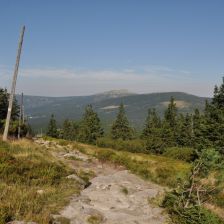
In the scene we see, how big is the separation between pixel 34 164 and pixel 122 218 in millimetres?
6620

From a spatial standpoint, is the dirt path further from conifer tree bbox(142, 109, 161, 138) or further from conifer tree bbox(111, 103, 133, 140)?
conifer tree bbox(111, 103, 133, 140)

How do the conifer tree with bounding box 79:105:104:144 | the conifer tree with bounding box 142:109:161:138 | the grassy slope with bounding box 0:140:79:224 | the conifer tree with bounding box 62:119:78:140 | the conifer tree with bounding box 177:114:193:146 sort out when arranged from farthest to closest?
the conifer tree with bounding box 62:119:78:140
the conifer tree with bounding box 79:105:104:144
the conifer tree with bounding box 142:109:161:138
the conifer tree with bounding box 177:114:193:146
the grassy slope with bounding box 0:140:79:224

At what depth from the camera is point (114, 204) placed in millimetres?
13031

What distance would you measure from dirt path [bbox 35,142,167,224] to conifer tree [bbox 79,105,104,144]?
80.3m

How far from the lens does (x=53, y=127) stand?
104 meters

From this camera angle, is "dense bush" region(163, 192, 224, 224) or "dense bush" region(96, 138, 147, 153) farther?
"dense bush" region(96, 138, 147, 153)

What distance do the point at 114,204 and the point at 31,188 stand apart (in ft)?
10.5

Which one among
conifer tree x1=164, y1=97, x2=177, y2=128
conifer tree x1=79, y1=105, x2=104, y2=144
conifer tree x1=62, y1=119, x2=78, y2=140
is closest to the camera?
conifer tree x1=164, y1=97, x2=177, y2=128

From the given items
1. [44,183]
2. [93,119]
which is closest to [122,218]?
[44,183]

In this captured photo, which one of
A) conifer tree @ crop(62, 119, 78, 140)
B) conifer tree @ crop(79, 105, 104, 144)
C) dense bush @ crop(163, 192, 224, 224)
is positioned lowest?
conifer tree @ crop(62, 119, 78, 140)

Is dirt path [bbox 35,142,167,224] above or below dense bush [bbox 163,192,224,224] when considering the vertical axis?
below

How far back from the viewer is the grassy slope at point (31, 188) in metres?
9.80

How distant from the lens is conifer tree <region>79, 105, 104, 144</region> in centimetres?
9710

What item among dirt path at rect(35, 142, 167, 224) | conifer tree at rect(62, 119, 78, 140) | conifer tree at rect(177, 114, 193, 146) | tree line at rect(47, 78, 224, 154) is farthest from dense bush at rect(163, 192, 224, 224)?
conifer tree at rect(62, 119, 78, 140)
